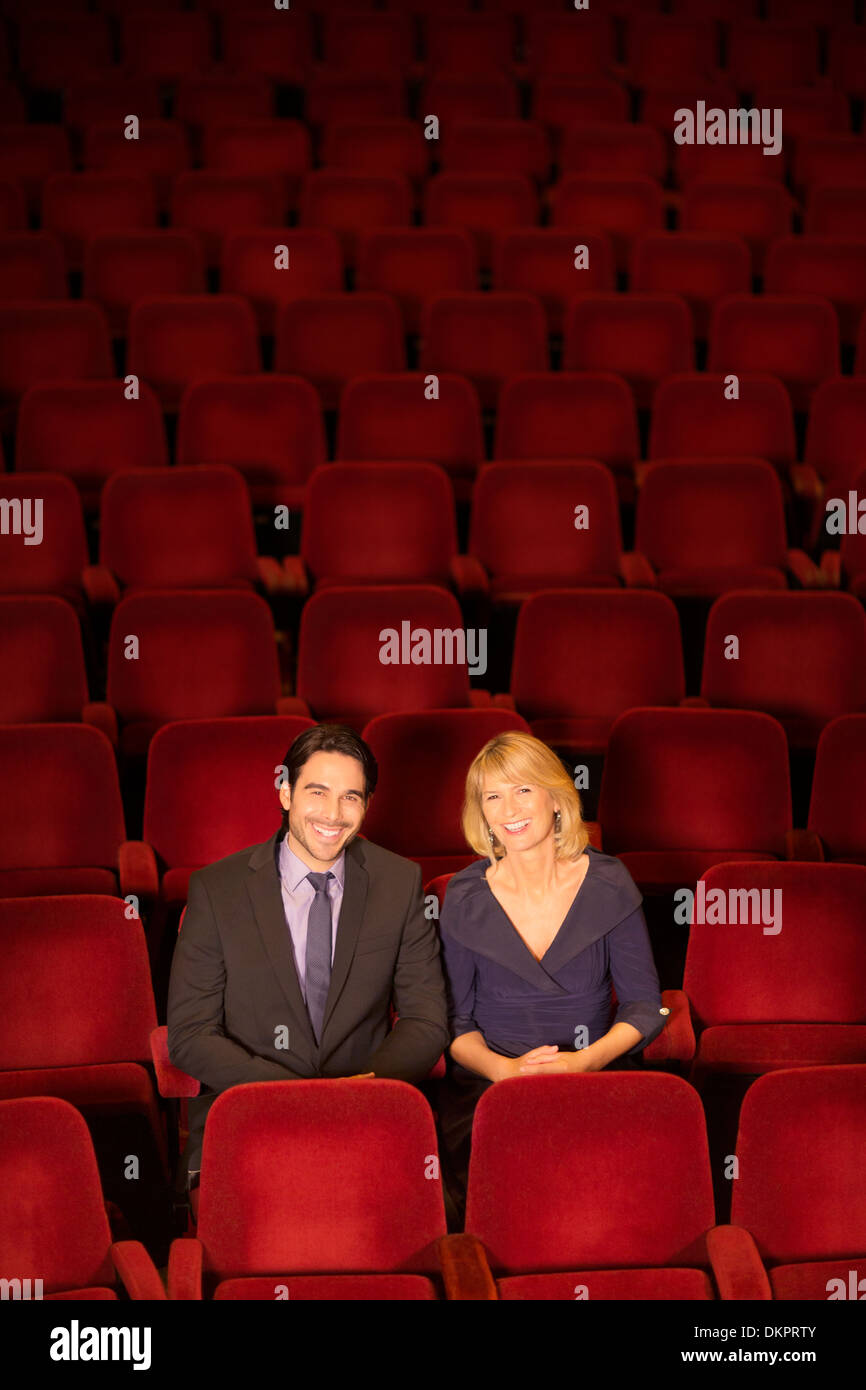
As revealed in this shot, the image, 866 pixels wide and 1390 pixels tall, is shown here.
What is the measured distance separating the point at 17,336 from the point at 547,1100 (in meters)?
2.00

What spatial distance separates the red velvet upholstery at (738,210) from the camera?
3.10 metres

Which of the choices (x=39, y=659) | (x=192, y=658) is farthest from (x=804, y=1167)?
(x=39, y=659)

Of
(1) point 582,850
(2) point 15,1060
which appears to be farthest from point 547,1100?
(2) point 15,1060

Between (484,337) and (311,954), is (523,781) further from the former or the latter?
(484,337)

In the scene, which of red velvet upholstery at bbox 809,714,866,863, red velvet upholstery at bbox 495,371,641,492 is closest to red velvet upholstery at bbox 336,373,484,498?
red velvet upholstery at bbox 495,371,641,492

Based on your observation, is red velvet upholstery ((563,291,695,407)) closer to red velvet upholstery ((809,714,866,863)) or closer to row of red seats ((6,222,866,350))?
row of red seats ((6,222,866,350))

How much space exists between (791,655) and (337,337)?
1.14 m

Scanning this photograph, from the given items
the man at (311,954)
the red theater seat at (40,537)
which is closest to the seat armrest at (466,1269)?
the man at (311,954)

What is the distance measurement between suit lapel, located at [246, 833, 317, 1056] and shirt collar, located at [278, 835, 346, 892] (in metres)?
0.03

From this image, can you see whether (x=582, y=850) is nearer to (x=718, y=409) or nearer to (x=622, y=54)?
(x=718, y=409)

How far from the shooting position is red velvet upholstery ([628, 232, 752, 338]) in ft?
9.48

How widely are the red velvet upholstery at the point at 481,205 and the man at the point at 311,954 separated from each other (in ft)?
6.83

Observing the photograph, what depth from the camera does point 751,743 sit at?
1698mm

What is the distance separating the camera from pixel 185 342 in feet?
8.64
